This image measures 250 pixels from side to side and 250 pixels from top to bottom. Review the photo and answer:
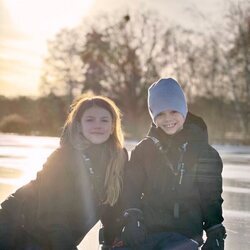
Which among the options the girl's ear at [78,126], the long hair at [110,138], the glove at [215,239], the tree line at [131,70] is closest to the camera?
the glove at [215,239]

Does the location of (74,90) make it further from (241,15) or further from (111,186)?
(111,186)

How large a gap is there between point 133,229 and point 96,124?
692 mm

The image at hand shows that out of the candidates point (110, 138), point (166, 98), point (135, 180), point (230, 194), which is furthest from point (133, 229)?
point (230, 194)

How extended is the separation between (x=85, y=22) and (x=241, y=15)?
12247 millimetres

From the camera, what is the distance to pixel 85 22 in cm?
3909

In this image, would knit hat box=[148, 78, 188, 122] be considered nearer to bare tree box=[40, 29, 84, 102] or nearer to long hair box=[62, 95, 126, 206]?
long hair box=[62, 95, 126, 206]

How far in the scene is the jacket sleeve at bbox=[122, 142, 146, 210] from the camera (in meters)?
3.37

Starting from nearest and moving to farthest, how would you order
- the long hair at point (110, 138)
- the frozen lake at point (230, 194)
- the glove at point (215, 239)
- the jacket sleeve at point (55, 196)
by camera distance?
the glove at point (215, 239)
the jacket sleeve at point (55, 196)
the long hair at point (110, 138)
the frozen lake at point (230, 194)

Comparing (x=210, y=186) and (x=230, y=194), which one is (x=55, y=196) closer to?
(x=210, y=186)

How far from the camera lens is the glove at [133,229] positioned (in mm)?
3197

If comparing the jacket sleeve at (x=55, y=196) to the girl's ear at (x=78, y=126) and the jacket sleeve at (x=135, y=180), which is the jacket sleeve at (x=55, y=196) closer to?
the girl's ear at (x=78, y=126)

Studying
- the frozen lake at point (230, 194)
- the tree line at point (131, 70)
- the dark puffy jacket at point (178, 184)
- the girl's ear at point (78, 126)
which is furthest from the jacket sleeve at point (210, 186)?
the tree line at point (131, 70)

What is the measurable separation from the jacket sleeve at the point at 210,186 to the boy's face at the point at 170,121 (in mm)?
225

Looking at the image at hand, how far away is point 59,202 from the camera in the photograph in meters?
3.33
